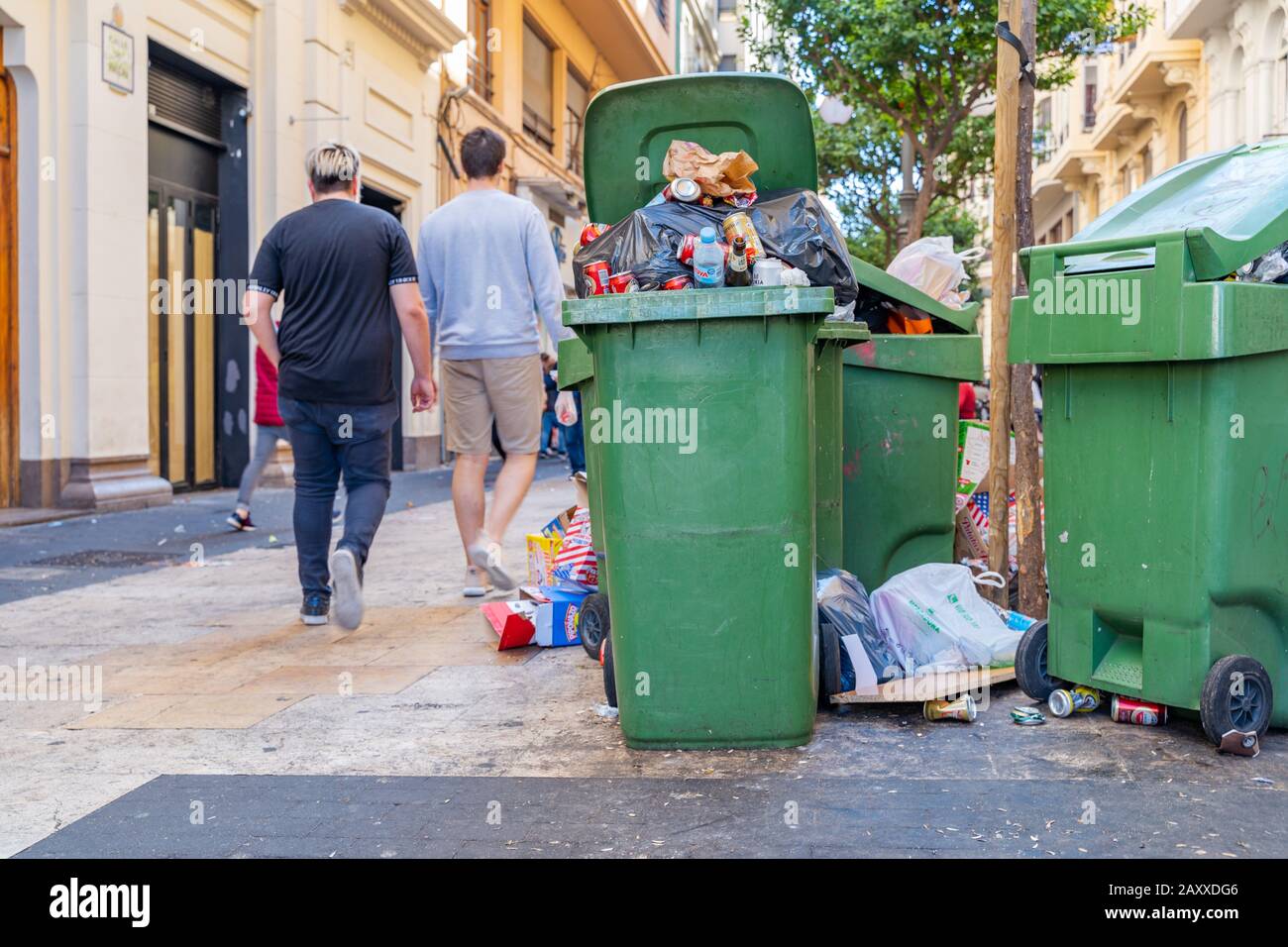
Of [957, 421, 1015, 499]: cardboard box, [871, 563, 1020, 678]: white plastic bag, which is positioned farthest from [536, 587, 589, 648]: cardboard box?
[957, 421, 1015, 499]: cardboard box

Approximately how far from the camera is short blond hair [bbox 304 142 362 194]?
5305 mm

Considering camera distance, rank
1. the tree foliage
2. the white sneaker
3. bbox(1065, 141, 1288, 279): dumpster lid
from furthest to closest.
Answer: the tree foliage → the white sneaker → bbox(1065, 141, 1288, 279): dumpster lid

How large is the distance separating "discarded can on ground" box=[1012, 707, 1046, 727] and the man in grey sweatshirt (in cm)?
260

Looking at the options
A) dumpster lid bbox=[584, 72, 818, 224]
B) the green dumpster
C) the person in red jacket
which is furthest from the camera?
the person in red jacket

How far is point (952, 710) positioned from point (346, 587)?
224cm

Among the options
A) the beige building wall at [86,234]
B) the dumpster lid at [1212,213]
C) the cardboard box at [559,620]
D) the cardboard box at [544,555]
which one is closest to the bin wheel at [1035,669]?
the dumpster lid at [1212,213]

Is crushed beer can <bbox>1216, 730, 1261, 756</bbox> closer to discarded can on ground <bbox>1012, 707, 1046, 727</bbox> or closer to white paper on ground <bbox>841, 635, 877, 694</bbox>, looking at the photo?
discarded can on ground <bbox>1012, 707, 1046, 727</bbox>

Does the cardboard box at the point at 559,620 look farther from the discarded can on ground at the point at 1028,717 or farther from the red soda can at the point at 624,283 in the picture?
the discarded can on ground at the point at 1028,717

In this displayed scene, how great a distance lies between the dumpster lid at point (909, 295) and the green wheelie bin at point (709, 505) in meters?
1.52

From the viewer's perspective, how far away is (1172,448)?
11.1 feet

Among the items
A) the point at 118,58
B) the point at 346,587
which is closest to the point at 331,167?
the point at 346,587

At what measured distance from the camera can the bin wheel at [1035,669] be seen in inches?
149

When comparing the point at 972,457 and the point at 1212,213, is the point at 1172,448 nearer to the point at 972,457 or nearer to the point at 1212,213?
the point at 1212,213

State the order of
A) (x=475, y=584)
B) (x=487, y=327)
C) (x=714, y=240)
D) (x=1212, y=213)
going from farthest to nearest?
(x=475, y=584)
(x=487, y=327)
(x=714, y=240)
(x=1212, y=213)
